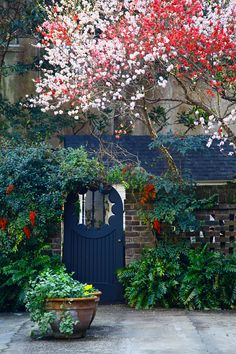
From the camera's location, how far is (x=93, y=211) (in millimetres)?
13188

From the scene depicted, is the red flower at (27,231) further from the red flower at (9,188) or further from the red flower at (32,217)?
the red flower at (9,188)

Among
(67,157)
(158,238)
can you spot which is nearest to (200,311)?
(158,238)

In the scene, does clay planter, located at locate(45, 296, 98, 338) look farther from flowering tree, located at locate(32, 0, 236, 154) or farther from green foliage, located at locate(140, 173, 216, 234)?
flowering tree, located at locate(32, 0, 236, 154)

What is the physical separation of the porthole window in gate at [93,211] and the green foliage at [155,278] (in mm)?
1039

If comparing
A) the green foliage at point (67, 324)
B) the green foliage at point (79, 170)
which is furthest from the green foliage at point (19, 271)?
the green foliage at point (67, 324)

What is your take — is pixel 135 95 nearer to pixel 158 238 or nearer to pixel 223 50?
pixel 223 50

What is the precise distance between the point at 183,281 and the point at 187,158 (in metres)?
7.05

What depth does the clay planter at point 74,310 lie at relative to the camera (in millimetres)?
9430

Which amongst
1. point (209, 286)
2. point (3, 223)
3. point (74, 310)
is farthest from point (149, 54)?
point (74, 310)

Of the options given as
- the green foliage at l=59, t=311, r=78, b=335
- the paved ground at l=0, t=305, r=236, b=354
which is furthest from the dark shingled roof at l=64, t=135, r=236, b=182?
the green foliage at l=59, t=311, r=78, b=335

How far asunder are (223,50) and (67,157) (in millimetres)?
3489

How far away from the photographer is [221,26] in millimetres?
13727

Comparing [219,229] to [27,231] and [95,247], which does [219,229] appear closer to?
[95,247]

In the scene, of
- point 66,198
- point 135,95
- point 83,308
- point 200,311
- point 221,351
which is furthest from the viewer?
point 135,95
